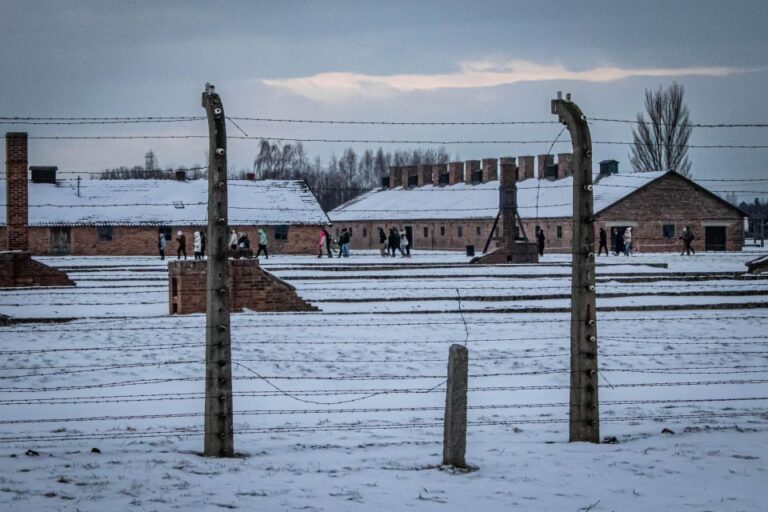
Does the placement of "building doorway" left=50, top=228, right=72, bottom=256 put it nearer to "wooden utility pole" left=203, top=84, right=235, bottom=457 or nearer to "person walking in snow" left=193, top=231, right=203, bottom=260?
"person walking in snow" left=193, top=231, right=203, bottom=260

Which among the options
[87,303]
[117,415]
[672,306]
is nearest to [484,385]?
[117,415]

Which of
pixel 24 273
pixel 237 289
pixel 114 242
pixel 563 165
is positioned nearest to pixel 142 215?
pixel 114 242

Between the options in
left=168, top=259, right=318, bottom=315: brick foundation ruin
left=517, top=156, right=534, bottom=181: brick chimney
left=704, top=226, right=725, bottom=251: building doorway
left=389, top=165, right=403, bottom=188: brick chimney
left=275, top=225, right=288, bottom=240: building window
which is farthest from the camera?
left=389, top=165, right=403, bottom=188: brick chimney

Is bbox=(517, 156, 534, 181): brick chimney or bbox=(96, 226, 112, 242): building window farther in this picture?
bbox=(517, 156, 534, 181): brick chimney

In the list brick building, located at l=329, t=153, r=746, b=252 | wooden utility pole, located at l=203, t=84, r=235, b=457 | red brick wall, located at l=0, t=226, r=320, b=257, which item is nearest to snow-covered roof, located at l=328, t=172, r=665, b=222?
brick building, located at l=329, t=153, r=746, b=252

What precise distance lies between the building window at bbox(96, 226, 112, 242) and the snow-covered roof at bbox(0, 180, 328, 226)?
0.51 meters

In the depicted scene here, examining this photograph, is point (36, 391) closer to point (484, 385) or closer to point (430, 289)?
point (484, 385)

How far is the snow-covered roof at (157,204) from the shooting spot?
5944 centimetres

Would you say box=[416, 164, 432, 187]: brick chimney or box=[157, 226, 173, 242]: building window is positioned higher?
box=[416, 164, 432, 187]: brick chimney

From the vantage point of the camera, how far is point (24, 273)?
27.3m

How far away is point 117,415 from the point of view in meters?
11.0

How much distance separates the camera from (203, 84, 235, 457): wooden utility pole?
331 inches

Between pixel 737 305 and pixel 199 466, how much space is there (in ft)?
53.6

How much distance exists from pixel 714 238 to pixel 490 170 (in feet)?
65.0
